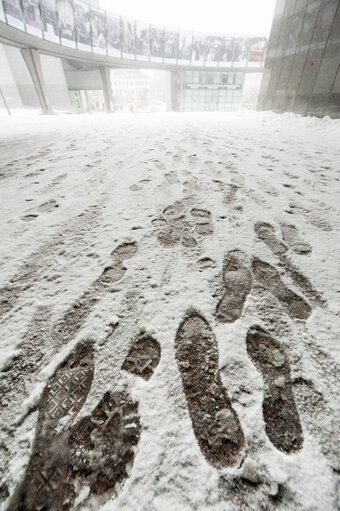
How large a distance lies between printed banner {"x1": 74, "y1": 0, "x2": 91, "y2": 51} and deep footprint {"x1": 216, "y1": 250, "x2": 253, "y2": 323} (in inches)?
819

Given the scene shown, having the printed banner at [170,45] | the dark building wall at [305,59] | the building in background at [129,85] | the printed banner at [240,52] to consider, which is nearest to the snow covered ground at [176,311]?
the dark building wall at [305,59]

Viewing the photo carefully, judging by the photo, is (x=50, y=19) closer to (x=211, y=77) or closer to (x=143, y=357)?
(x=211, y=77)

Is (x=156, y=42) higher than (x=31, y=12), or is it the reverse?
(x=156, y=42)

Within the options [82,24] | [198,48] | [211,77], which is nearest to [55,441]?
[82,24]

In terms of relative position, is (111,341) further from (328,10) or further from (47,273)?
(328,10)

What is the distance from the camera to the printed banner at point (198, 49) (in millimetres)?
23389

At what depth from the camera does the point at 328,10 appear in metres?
6.24

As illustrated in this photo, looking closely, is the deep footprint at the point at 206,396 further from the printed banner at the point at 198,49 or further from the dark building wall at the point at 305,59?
the printed banner at the point at 198,49

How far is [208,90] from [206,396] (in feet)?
110

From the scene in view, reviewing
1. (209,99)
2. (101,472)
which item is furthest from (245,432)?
(209,99)

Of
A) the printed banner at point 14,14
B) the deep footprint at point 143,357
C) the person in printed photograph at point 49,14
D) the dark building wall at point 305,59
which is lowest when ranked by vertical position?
the deep footprint at point 143,357

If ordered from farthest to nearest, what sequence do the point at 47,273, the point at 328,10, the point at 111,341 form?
the point at 328,10, the point at 47,273, the point at 111,341

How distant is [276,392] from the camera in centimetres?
77

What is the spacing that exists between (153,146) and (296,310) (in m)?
3.91
